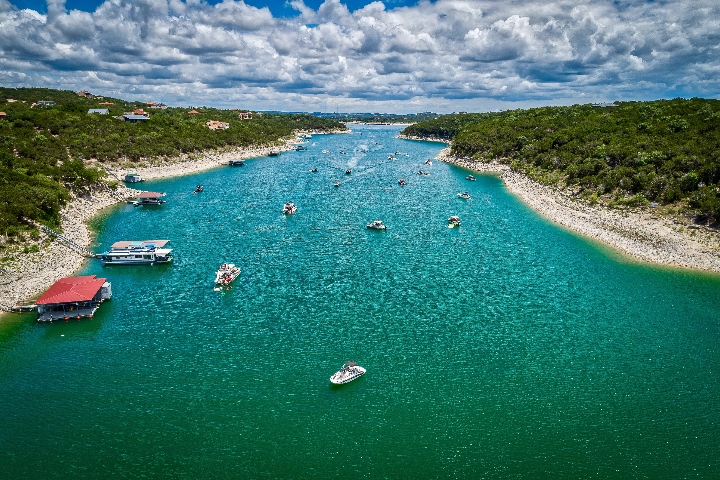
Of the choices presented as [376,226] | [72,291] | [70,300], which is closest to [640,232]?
[376,226]

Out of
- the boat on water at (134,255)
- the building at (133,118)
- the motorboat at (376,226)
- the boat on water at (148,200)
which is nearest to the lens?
the boat on water at (134,255)

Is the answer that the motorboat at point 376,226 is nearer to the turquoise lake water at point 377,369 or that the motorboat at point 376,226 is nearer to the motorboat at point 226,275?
the turquoise lake water at point 377,369

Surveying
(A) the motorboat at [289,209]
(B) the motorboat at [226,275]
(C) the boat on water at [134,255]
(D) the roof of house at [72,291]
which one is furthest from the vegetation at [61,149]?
(A) the motorboat at [289,209]

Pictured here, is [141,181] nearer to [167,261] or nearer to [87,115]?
[87,115]

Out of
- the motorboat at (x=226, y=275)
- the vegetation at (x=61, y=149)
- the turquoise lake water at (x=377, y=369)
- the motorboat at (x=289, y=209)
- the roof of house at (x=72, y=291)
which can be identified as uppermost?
the vegetation at (x=61, y=149)

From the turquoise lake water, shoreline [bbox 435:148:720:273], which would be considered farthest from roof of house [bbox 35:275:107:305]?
shoreline [bbox 435:148:720:273]

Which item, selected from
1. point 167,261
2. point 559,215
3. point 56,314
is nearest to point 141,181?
point 167,261
